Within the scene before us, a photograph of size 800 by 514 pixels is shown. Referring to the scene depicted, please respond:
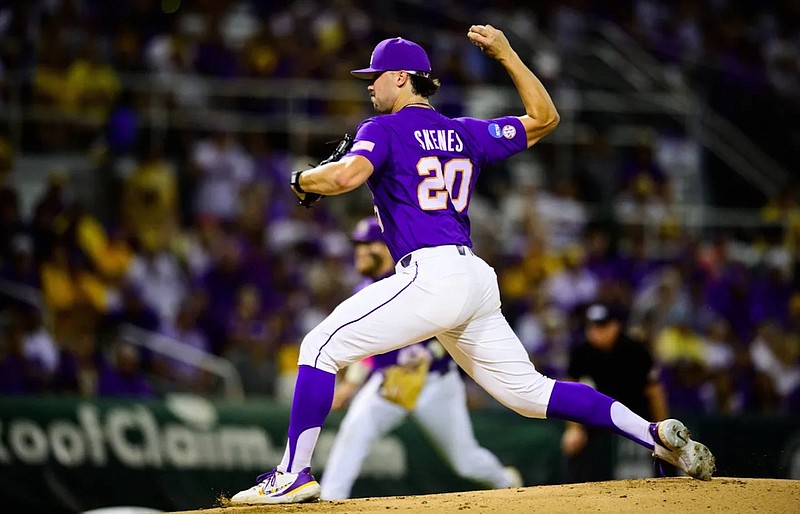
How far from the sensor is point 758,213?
17.6 metres

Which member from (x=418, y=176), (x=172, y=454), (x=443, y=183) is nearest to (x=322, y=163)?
(x=418, y=176)

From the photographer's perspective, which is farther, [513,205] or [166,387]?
[513,205]

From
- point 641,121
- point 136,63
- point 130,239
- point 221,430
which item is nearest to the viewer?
point 221,430

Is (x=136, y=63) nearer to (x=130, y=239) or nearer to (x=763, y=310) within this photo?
(x=130, y=239)

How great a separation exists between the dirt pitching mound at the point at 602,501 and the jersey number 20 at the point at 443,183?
1.54m

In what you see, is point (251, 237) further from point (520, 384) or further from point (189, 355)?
point (520, 384)

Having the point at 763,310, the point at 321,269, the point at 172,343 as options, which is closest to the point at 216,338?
the point at 172,343

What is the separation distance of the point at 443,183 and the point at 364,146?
49 cm

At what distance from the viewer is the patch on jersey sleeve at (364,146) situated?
591 cm

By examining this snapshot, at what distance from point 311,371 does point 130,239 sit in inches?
339

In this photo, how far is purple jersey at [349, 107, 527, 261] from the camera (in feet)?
19.9

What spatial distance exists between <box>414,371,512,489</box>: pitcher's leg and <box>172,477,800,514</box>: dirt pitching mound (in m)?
2.97

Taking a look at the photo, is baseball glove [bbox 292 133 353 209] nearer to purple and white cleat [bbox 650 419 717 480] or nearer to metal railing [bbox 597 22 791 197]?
purple and white cleat [bbox 650 419 717 480]

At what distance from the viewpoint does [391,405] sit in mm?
9484
